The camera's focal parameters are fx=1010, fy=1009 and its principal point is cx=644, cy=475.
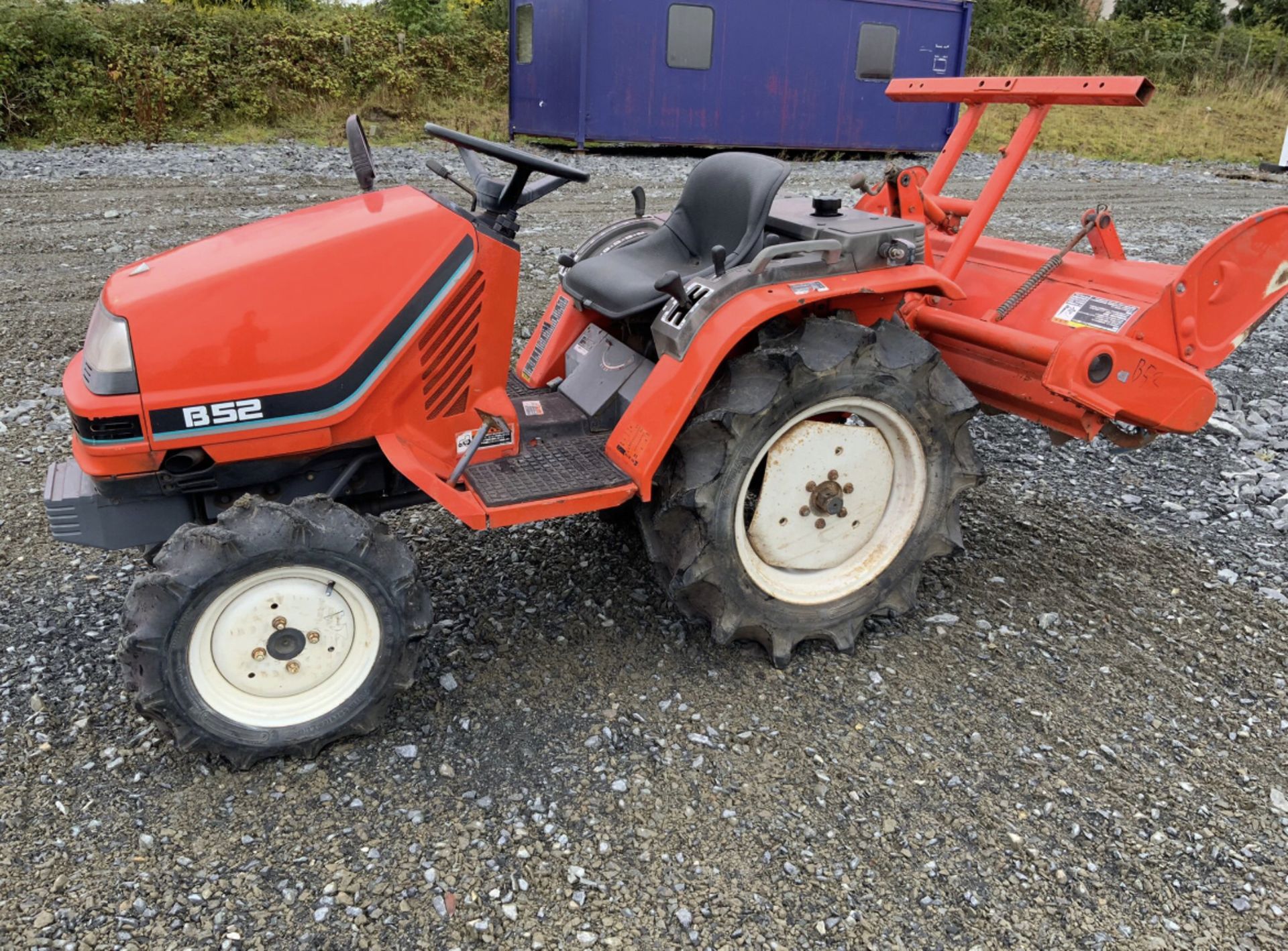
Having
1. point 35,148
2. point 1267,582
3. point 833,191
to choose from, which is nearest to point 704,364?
point 1267,582

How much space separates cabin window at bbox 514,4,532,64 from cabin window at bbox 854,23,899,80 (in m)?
4.32

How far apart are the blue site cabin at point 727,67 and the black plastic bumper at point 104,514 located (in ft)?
35.8

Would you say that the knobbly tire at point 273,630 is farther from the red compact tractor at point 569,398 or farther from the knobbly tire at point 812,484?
the knobbly tire at point 812,484

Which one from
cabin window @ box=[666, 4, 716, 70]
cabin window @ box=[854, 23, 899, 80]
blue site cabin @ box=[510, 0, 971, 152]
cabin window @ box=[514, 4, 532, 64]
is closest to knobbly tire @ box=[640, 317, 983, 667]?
blue site cabin @ box=[510, 0, 971, 152]

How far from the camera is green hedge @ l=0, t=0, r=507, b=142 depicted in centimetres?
1230

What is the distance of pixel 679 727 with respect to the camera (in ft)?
8.76

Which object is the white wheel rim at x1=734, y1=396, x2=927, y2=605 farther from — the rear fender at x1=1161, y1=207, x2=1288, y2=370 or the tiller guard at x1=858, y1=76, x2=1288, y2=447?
the rear fender at x1=1161, y1=207, x2=1288, y2=370

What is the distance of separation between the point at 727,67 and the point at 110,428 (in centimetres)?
1189

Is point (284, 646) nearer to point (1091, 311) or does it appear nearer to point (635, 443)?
point (635, 443)

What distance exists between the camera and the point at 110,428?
2271mm

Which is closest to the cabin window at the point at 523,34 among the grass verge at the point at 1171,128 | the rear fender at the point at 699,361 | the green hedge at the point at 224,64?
the green hedge at the point at 224,64

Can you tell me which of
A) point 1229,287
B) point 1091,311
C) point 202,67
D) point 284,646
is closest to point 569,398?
point 284,646

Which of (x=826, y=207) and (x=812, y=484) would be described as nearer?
(x=812, y=484)

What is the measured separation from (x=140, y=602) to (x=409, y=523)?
1507 mm
